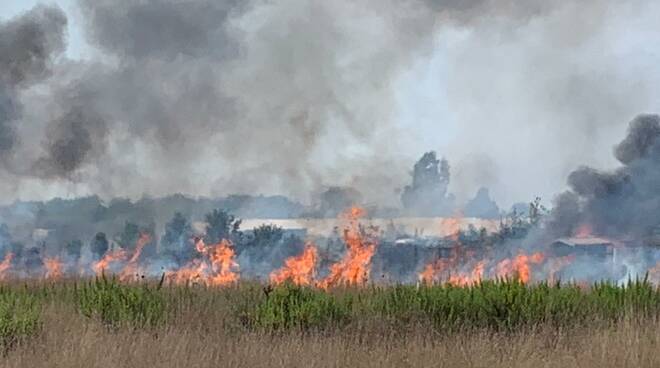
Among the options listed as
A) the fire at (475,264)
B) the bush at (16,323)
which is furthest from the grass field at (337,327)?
the fire at (475,264)

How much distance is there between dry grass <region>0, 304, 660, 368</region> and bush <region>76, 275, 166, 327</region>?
65cm

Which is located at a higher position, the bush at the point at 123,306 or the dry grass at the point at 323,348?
the bush at the point at 123,306

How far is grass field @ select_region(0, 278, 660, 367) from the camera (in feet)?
31.2

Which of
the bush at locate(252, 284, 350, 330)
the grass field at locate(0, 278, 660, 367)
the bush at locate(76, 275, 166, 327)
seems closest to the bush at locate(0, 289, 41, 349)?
the grass field at locate(0, 278, 660, 367)

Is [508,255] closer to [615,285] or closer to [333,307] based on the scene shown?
[615,285]

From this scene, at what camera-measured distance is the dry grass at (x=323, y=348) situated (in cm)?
927

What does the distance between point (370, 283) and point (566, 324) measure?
5.58 metres

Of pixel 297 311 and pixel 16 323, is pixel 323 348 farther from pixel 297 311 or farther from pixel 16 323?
pixel 16 323

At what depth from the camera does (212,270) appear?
29.0 metres

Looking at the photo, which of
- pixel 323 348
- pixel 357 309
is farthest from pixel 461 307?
pixel 323 348

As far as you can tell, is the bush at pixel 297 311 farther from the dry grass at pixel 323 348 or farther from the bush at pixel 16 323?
the bush at pixel 16 323

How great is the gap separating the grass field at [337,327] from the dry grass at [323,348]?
25mm

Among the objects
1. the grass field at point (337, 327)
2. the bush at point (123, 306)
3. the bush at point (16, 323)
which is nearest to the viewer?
the grass field at point (337, 327)

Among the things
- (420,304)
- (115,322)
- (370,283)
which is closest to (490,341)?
(420,304)
